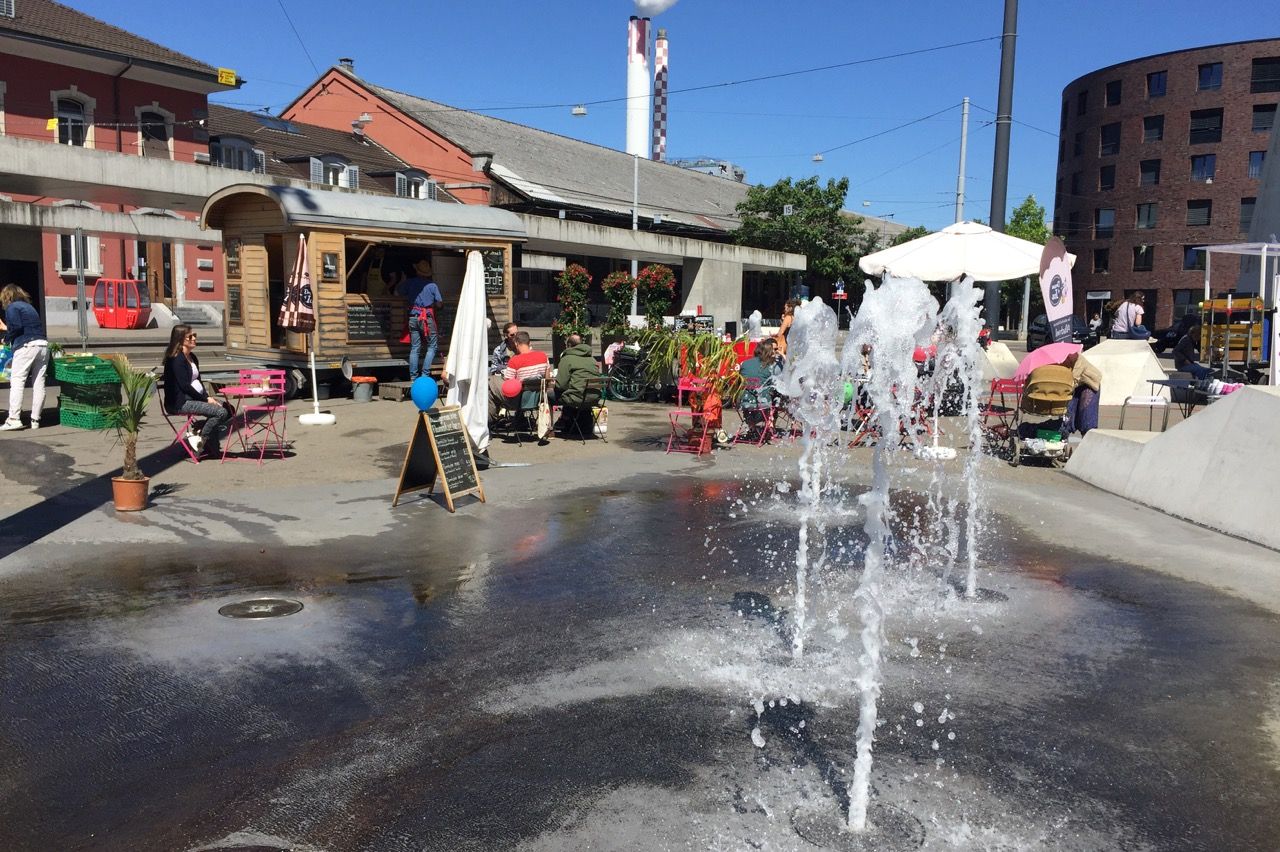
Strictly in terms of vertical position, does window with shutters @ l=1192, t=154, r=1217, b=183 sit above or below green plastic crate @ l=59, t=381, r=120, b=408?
above

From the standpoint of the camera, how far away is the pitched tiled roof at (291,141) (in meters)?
38.0

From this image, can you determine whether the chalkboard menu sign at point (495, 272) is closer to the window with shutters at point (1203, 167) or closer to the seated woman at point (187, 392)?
the seated woman at point (187, 392)

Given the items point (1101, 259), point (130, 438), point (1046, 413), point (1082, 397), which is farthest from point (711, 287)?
point (1101, 259)

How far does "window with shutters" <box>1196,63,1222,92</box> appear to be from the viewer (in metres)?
63.5

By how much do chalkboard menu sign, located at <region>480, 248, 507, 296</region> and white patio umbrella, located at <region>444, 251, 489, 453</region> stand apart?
26.7 ft

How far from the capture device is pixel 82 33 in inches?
1292

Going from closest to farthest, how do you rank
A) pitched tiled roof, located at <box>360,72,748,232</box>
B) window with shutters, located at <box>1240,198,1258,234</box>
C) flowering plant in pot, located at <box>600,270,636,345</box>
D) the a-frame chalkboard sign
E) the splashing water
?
the splashing water < the a-frame chalkboard sign < flowering plant in pot, located at <box>600,270,636,345</box> < pitched tiled roof, located at <box>360,72,748,232</box> < window with shutters, located at <box>1240,198,1258,234</box>

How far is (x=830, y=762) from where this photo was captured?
448cm

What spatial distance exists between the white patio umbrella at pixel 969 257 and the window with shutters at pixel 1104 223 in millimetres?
61920

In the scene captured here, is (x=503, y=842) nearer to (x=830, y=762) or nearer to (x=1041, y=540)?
Result: (x=830, y=762)

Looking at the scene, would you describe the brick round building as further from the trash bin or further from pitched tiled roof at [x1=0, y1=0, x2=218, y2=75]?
the trash bin

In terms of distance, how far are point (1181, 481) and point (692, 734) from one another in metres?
7.09

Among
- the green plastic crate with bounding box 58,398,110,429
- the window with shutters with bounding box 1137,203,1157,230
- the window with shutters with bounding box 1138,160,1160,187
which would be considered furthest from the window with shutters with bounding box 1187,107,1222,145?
the green plastic crate with bounding box 58,398,110,429

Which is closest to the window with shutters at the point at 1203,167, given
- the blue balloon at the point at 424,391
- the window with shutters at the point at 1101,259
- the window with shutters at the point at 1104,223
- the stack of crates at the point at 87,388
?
the window with shutters at the point at 1104,223
